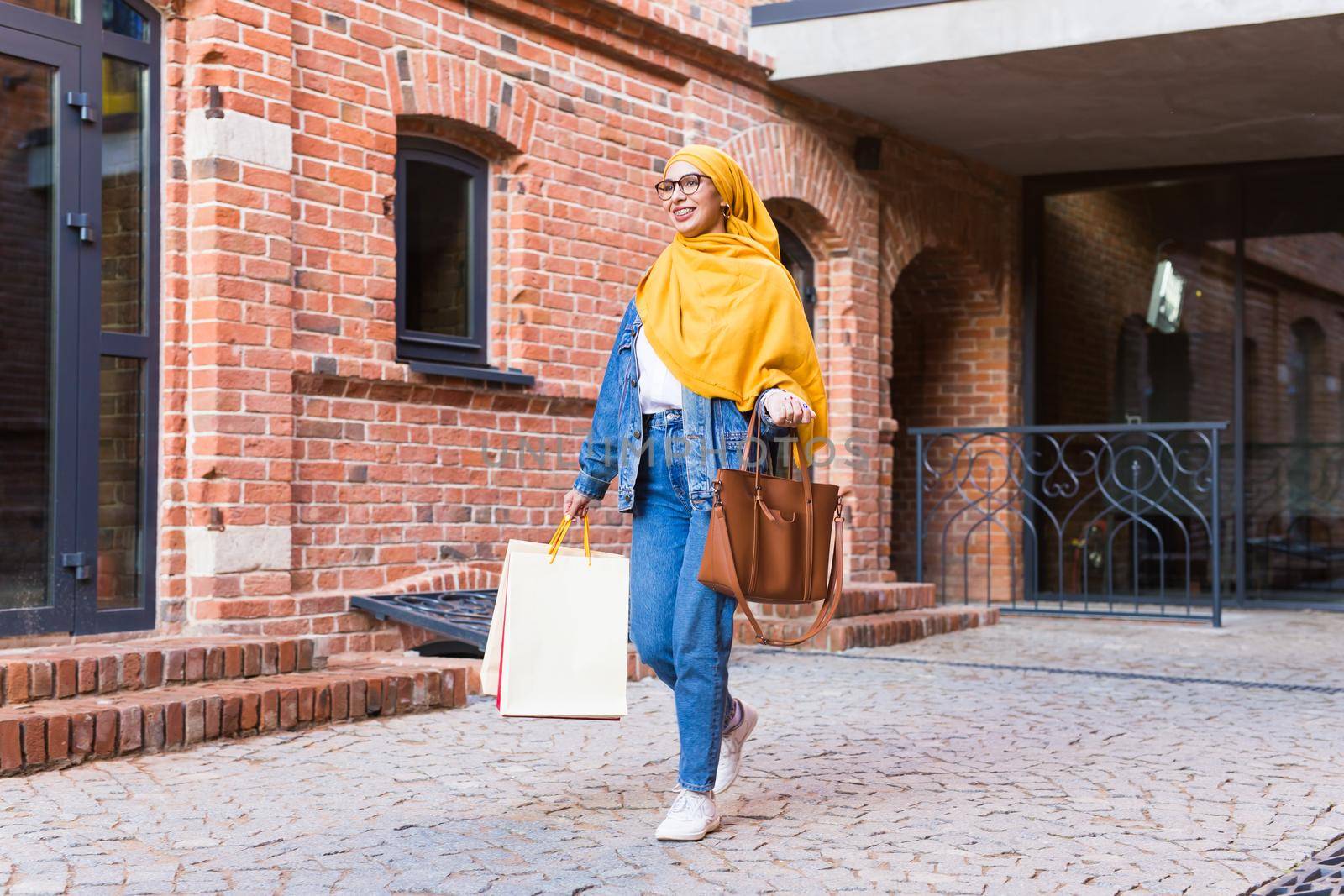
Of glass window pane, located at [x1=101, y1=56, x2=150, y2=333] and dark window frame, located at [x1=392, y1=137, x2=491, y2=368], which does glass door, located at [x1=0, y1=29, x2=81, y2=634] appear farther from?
dark window frame, located at [x1=392, y1=137, x2=491, y2=368]

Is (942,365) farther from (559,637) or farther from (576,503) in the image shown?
(559,637)

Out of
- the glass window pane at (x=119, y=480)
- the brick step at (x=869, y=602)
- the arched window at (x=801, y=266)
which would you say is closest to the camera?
the glass window pane at (x=119, y=480)

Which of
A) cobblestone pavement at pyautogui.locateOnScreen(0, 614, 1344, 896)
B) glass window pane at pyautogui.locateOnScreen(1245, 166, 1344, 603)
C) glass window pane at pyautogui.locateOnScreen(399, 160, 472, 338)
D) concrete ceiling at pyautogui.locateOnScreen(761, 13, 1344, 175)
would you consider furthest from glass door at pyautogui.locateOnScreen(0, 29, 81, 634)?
glass window pane at pyautogui.locateOnScreen(1245, 166, 1344, 603)

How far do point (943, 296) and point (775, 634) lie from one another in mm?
4492

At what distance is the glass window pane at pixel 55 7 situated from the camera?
5219 millimetres

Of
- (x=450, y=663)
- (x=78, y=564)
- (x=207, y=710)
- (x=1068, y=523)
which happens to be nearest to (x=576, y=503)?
(x=207, y=710)

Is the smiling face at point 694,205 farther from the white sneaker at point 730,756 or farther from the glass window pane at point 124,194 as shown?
the glass window pane at point 124,194

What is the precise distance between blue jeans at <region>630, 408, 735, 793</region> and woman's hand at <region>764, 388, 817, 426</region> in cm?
25

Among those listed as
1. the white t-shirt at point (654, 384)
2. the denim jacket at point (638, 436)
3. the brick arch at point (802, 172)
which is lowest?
the denim jacket at point (638, 436)

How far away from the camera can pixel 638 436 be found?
12.0 ft

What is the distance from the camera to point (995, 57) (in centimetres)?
808

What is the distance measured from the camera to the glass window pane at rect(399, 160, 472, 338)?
6.71 metres

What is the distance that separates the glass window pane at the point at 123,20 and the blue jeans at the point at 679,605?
3.03 metres

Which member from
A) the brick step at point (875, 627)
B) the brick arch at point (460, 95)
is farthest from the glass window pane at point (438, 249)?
the brick step at point (875, 627)
